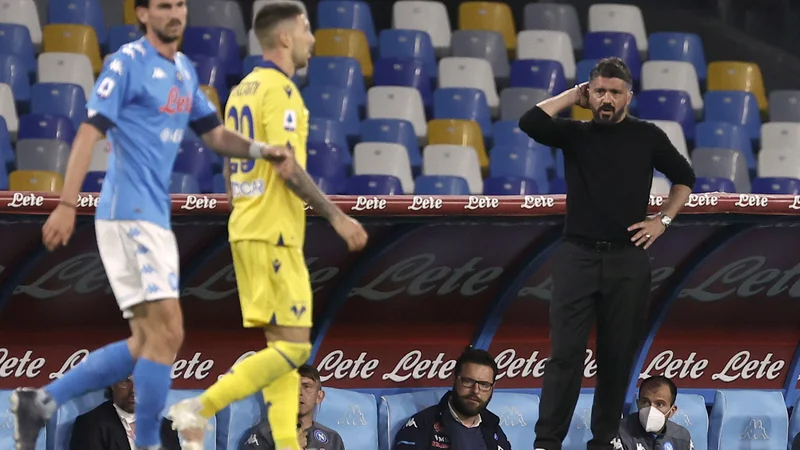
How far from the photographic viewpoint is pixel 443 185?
38.0ft

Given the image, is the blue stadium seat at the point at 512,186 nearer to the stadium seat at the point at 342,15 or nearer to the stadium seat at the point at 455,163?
the stadium seat at the point at 455,163

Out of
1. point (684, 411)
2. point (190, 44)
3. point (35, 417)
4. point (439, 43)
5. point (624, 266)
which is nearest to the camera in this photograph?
point (35, 417)

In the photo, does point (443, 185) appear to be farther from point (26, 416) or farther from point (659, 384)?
point (26, 416)

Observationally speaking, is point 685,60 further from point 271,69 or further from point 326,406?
point 271,69

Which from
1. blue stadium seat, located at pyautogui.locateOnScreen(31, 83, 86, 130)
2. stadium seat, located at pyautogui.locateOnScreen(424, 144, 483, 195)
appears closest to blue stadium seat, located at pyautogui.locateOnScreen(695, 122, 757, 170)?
stadium seat, located at pyautogui.locateOnScreen(424, 144, 483, 195)

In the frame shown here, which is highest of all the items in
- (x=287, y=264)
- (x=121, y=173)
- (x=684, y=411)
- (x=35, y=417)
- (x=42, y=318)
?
(x=121, y=173)

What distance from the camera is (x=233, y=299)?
8734mm

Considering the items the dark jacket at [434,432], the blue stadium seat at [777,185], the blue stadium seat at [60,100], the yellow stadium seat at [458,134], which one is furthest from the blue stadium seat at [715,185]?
the blue stadium seat at [60,100]

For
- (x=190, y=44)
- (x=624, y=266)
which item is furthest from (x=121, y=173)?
(x=190, y=44)

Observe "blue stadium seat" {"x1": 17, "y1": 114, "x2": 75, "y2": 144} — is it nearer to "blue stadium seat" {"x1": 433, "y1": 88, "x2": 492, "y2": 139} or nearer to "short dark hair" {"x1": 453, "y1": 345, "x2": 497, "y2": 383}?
"blue stadium seat" {"x1": 433, "y1": 88, "x2": 492, "y2": 139}

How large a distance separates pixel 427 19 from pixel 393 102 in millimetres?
1557

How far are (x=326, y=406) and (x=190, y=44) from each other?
521 centimetres

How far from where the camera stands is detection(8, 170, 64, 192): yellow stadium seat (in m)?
10.6

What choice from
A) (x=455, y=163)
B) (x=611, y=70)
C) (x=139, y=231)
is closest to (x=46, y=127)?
(x=455, y=163)
